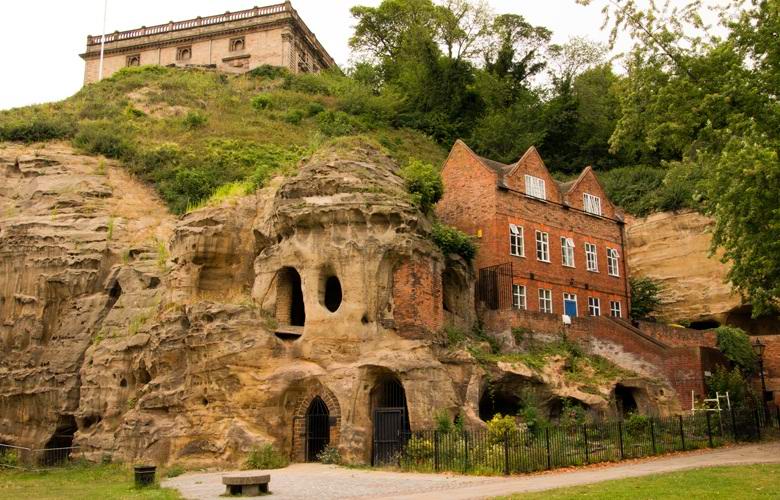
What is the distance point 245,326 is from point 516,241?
628 inches

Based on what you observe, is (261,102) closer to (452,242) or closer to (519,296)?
(519,296)

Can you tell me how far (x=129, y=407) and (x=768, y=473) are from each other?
73.2 ft

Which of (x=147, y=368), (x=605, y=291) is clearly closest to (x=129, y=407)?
(x=147, y=368)

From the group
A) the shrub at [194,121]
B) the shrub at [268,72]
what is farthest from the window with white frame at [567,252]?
the shrub at [268,72]

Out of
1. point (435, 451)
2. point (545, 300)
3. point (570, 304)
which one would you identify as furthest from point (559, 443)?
point (570, 304)

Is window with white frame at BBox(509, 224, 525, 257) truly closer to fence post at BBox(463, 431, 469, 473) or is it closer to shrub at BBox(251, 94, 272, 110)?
fence post at BBox(463, 431, 469, 473)

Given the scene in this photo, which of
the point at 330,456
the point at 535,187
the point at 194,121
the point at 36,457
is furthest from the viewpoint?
the point at 194,121

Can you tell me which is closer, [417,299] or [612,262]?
[417,299]

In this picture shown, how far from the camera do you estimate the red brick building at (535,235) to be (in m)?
36.8

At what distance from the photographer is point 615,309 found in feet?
137

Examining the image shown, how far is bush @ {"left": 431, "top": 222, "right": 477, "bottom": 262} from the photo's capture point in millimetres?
31797

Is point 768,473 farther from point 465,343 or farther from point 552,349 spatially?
point 552,349

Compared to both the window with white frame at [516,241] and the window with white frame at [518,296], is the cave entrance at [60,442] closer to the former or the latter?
the window with white frame at [518,296]

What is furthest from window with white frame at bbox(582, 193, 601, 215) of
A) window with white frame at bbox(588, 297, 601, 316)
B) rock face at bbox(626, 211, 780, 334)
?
rock face at bbox(626, 211, 780, 334)
